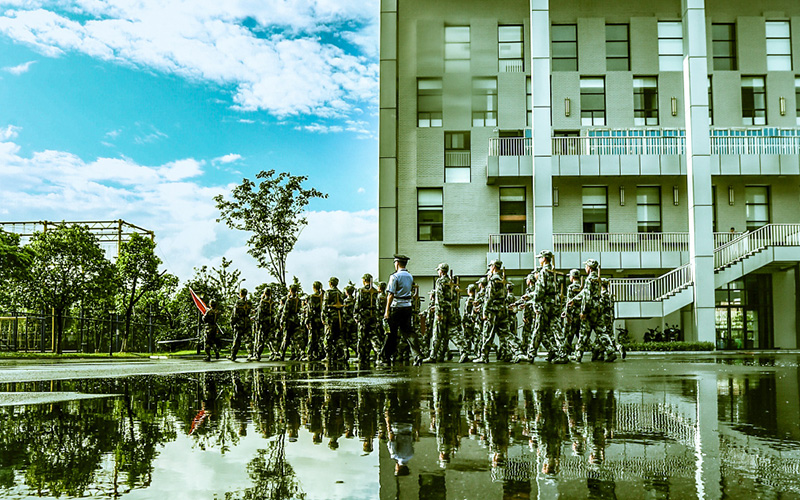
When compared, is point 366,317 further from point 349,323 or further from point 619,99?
point 619,99

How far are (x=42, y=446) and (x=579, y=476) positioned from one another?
2.92 m

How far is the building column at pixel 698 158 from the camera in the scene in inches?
1271

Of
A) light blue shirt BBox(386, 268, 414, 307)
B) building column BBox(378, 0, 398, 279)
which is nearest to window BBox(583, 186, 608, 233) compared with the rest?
building column BBox(378, 0, 398, 279)

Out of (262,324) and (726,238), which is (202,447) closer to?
(262,324)

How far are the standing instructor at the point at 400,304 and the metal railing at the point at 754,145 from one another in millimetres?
24215

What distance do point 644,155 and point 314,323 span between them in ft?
67.0

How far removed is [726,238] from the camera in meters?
35.3

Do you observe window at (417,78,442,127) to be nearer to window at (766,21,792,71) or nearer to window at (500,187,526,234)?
window at (500,187,526,234)

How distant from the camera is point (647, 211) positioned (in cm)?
3650

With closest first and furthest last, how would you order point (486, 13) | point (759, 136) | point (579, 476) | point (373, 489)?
point (373, 489) → point (579, 476) → point (759, 136) → point (486, 13)

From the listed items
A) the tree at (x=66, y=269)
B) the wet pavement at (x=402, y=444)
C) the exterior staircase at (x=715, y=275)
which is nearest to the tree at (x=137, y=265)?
the tree at (x=66, y=269)

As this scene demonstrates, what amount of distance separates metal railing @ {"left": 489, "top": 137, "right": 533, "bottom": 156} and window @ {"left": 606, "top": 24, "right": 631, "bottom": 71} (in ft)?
20.9

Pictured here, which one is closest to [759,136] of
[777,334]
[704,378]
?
[777,334]

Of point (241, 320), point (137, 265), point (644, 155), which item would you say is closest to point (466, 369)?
point (241, 320)
